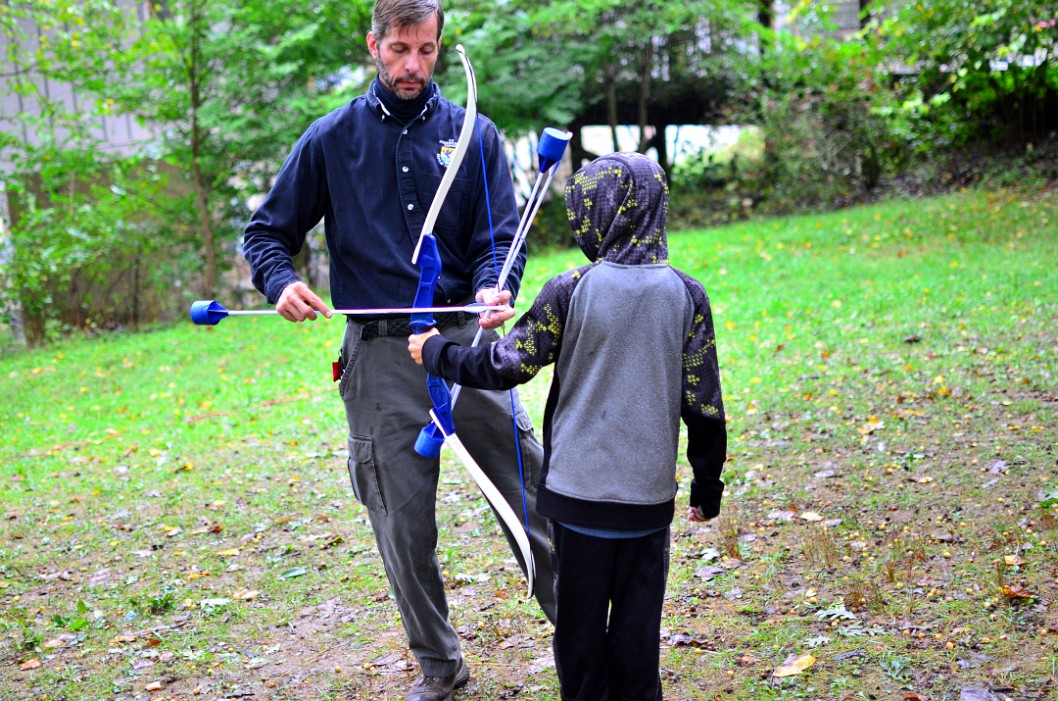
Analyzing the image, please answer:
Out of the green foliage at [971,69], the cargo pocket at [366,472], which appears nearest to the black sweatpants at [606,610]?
the cargo pocket at [366,472]

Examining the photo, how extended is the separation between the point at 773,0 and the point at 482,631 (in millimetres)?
14635

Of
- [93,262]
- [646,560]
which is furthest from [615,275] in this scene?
[93,262]

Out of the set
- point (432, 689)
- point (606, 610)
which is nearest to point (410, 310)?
point (606, 610)

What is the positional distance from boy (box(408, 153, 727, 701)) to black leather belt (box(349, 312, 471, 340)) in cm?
43

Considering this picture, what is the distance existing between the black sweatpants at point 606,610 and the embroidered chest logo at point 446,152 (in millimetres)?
1109

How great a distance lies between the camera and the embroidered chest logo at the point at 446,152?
121 inches

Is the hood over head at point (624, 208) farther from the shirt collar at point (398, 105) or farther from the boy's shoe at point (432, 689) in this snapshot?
the boy's shoe at point (432, 689)

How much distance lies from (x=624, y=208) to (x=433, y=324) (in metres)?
0.73

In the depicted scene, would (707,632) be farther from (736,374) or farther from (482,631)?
(736,374)

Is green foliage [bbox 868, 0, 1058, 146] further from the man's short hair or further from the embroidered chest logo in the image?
the man's short hair

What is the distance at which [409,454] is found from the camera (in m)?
3.09

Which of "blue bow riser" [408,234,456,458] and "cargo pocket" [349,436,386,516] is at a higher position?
"blue bow riser" [408,234,456,458]

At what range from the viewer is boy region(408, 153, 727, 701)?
248 cm

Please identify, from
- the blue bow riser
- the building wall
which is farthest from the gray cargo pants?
the building wall
